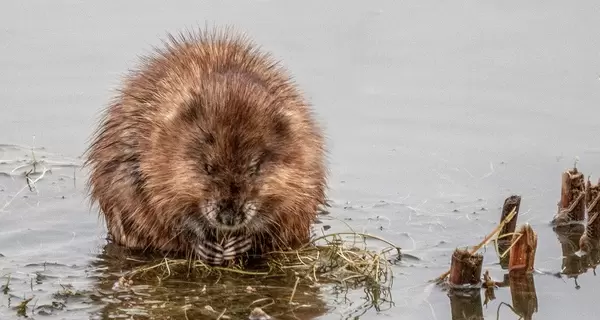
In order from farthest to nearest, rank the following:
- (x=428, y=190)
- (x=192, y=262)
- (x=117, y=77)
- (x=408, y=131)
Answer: (x=117, y=77)
(x=408, y=131)
(x=428, y=190)
(x=192, y=262)

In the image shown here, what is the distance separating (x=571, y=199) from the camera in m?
6.98

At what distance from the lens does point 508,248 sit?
648 cm

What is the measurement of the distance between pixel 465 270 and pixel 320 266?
87cm

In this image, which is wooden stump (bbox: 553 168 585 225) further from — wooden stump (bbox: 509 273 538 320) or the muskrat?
the muskrat

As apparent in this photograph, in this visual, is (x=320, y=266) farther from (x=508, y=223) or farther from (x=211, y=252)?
(x=508, y=223)

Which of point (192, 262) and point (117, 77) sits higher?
point (117, 77)

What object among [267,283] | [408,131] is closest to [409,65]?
[408,131]

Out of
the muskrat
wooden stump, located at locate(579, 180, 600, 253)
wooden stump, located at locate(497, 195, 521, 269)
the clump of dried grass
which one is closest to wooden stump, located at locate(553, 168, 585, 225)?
wooden stump, located at locate(579, 180, 600, 253)

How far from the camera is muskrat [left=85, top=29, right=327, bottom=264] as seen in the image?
6.19 meters

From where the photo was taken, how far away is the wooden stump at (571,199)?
6.90m

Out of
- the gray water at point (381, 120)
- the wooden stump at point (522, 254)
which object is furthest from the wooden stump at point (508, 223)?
the wooden stump at point (522, 254)

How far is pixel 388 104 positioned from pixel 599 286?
9.84ft

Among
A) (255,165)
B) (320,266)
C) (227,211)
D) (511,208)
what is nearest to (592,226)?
(511,208)

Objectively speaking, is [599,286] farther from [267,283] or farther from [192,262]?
[192,262]
